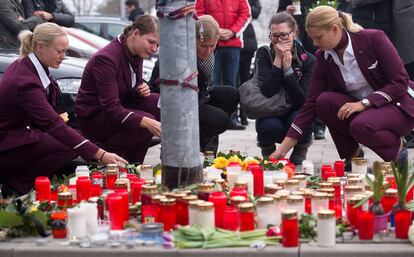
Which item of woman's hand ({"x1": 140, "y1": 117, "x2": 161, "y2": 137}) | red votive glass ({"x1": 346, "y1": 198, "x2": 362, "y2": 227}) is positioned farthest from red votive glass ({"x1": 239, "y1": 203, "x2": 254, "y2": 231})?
woman's hand ({"x1": 140, "y1": 117, "x2": 161, "y2": 137})

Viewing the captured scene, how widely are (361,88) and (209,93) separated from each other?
1.51 metres

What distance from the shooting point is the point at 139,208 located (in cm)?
514

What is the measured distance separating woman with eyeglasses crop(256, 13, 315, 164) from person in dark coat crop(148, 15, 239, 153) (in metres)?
0.34

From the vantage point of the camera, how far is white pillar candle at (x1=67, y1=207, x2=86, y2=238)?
15.3ft

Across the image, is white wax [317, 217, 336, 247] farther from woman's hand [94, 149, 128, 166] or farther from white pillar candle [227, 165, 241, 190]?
woman's hand [94, 149, 128, 166]

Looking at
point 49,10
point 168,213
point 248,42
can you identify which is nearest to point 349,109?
point 168,213

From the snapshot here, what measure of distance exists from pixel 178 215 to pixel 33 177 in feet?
6.71

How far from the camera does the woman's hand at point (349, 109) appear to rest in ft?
21.8

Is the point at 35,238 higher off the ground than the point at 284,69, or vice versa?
the point at 284,69

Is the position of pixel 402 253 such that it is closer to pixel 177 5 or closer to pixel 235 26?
pixel 177 5

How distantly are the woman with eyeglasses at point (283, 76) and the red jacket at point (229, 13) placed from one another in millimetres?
2505

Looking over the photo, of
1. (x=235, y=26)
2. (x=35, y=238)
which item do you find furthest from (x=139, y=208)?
(x=235, y=26)

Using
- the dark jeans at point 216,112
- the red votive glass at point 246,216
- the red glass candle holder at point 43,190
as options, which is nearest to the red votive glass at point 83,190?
the red glass candle holder at point 43,190

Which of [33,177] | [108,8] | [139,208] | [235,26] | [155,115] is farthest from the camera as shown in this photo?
[108,8]
